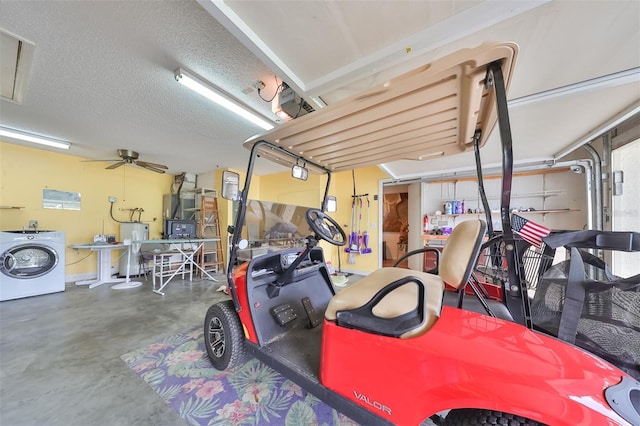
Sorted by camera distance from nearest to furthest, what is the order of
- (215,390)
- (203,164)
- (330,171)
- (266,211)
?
(215,390)
(330,171)
(266,211)
(203,164)

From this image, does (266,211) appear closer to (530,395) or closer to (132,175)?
(132,175)

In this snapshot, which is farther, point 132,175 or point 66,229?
point 132,175

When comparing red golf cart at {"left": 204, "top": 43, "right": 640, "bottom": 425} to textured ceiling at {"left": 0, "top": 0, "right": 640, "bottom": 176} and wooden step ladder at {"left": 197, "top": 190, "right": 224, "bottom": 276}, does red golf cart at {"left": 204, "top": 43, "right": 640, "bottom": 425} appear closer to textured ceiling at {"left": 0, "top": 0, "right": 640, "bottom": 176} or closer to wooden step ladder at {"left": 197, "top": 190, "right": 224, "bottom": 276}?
textured ceiling at {"left": 0, "top": 0, "right": 640, "bottom": 176}

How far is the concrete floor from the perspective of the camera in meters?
1.56

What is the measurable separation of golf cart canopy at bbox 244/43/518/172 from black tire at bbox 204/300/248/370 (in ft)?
4.76

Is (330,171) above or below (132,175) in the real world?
below

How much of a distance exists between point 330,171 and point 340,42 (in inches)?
Answer: 48.0

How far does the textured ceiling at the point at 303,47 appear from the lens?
1.39 m

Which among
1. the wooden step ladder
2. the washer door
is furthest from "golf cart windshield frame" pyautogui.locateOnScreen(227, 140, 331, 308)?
the washer door

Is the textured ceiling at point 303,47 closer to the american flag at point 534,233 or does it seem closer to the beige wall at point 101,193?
the american flag at point 534,233

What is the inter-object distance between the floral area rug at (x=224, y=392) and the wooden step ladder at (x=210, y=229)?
4.20 metres

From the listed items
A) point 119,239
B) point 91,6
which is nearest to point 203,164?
point 119,239

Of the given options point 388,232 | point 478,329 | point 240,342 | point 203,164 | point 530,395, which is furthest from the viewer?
point 388,232

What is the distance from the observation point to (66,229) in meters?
5.24
